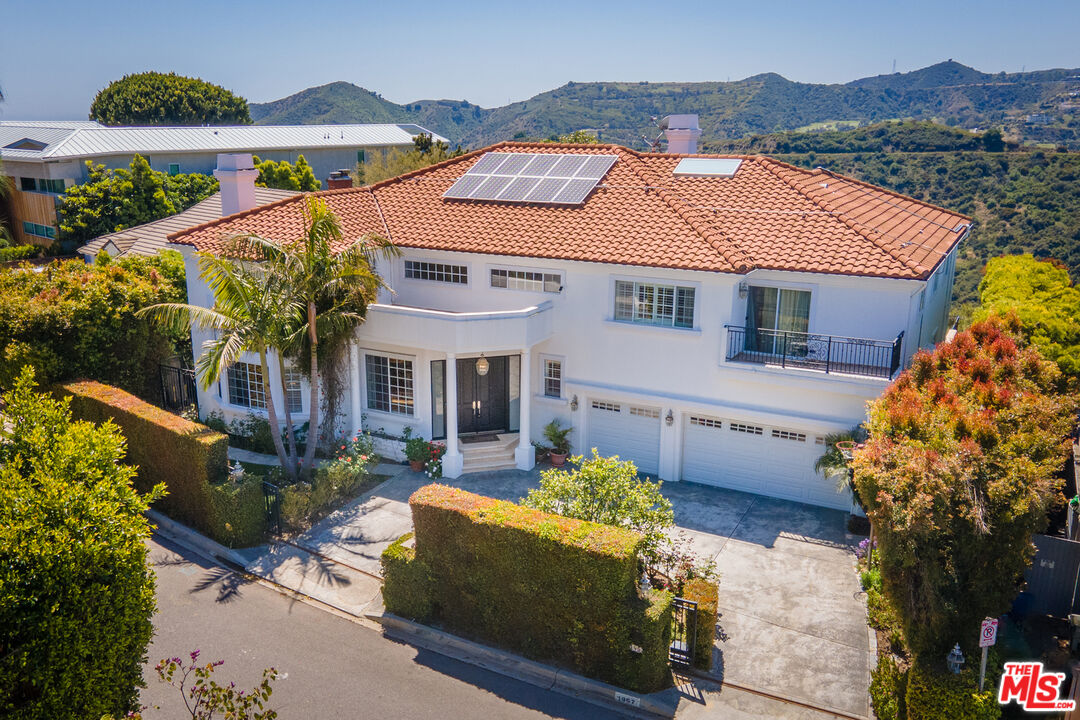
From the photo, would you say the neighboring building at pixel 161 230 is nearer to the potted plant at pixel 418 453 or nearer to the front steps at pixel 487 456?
the potted plant at pixel 418 453

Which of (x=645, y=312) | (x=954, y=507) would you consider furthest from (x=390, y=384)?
(x=954, y=507)

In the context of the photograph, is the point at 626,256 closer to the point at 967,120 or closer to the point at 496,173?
the point at 496,173

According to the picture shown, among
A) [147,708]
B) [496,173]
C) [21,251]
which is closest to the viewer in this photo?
[147,708]

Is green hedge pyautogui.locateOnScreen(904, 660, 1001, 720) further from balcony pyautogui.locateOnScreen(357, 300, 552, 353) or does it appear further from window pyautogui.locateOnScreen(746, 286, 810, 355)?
balcony pyautogui.locateOnScreen(357, 300, 552, 353)

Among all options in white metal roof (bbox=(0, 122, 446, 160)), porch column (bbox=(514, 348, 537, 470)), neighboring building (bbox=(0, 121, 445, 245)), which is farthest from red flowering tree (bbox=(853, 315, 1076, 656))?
neighboring building (bbox=(0, 121, 445, 245))

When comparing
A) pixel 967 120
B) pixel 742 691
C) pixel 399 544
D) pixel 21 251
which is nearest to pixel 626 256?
pixel 399 544

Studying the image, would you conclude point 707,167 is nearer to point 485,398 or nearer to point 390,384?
point 485,398

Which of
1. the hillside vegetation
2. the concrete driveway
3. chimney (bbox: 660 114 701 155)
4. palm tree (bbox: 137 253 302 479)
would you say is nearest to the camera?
the concrete driveway
